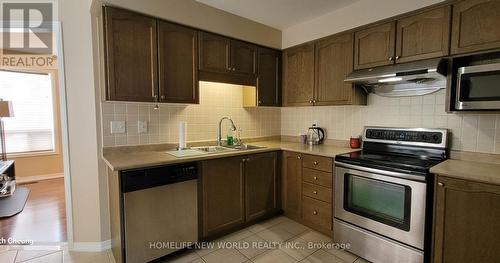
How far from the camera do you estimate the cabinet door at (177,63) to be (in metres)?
2.23

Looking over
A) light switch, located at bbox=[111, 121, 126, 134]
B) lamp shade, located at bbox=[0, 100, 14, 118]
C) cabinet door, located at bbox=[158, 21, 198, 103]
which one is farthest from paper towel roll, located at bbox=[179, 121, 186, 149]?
lamp shade, located at bbox=[0, 100, 14, 118]

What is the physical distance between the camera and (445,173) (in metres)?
1.60

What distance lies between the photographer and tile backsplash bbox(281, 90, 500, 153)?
1912 mm

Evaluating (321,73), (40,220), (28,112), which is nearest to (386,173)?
(321,73)

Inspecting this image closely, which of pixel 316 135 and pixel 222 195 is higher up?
pixel 316 135

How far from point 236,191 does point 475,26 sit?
237 centimetres

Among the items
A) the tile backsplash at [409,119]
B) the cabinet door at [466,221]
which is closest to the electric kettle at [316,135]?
the tile backsplash at [409,119]

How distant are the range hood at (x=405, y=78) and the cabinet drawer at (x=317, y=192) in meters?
1.10

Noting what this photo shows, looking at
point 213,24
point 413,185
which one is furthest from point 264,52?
point 413,185

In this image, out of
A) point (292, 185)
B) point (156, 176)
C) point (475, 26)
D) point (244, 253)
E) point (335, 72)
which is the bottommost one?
point (244, 253)

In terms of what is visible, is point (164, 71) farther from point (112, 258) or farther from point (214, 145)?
point (112, 258)

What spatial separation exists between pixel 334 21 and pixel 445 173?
1.82 meters

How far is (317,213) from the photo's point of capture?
Answer: 8.18ft

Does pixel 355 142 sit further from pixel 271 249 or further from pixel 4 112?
pixel 4 112
